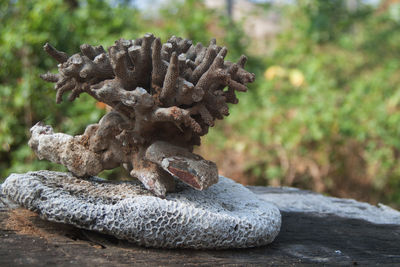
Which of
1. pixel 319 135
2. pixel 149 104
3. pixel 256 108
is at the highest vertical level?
pixel 256 108

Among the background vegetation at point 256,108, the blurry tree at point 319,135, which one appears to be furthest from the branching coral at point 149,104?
the blurry tree at point 319,135

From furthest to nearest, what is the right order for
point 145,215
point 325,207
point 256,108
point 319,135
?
point 256,108
point 319,135
point 325,207
point 145,215

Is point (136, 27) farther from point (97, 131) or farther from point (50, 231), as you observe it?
point (50, 231)

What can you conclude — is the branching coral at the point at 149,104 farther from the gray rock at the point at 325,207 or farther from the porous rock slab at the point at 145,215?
the gray rock at the point at 325,207

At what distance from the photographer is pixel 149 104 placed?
6.31ft

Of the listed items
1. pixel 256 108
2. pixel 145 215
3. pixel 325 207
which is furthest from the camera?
pixel 256 108

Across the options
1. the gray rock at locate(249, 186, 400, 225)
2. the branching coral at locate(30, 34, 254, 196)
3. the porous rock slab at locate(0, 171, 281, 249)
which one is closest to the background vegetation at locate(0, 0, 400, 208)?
the gray rock at locate(249, 186, 400, 225)

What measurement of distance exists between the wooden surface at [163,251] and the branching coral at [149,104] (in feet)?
1.04

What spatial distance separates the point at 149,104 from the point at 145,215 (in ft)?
1.54

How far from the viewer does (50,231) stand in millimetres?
1983

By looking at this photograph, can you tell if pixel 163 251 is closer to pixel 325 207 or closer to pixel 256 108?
pixel 325 207

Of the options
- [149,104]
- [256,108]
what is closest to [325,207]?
[149,104]

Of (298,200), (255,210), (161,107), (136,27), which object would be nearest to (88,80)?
(161,107)

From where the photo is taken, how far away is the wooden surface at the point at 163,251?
1.77m
